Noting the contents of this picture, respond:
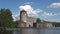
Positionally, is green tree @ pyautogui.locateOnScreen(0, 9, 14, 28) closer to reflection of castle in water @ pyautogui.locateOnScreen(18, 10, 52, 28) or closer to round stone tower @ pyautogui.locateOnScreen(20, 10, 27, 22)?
reflection of castle in water @ pyautogui.locateOnScreen(18, 10, 52, 28)

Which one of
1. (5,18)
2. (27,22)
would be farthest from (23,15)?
(5,18)

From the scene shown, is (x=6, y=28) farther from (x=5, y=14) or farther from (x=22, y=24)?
(x=22, y=24)

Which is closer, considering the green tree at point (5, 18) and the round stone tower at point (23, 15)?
the green tree at point (5, 18)

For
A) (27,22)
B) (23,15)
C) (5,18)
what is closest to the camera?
(5,18)

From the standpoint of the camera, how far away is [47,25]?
15725cm

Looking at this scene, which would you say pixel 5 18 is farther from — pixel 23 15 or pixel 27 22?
pixel 23 15

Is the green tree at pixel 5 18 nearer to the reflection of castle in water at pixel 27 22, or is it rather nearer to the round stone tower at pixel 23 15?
the reflection of castle in water at pixel 27 22

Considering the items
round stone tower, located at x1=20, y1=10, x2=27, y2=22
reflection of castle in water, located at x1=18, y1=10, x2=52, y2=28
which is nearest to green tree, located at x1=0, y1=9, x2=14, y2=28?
reflection of castle in water, located at x1=18, y1=10, x2=52, y2=28

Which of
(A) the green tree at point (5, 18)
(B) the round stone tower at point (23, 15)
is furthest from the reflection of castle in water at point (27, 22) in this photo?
(A) the green tree at point (5, 18)

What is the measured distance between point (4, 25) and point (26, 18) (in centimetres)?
6014

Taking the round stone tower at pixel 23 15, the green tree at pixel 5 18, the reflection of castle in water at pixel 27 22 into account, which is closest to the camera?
the green tree at pixel 5 18

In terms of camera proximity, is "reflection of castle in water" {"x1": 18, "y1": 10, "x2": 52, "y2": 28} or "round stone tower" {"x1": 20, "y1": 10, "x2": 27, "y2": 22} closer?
"reflection of castle in water" {"x1": 18, "y1": 10, "x2": 52, "y2": 28}

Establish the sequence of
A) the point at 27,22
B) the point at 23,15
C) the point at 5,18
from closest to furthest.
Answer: the point at 5,18 → the point at 27,22 → the point at 23,15

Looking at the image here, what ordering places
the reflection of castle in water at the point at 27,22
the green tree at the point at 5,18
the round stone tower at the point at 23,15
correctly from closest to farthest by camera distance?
the green tree at the point at 5,18 → the reflection of castle in water at the point at 27,22 → the round stone tower at the point at 23,15
